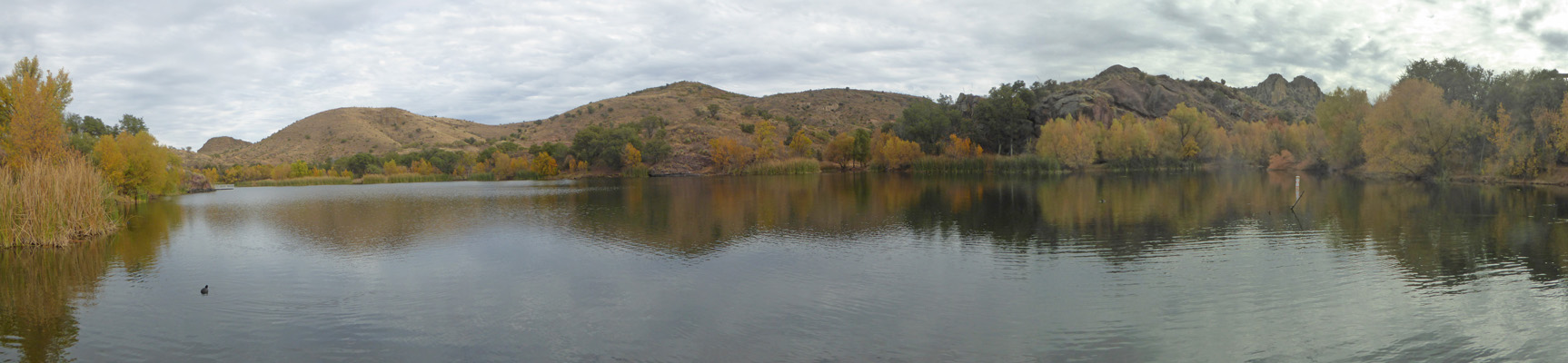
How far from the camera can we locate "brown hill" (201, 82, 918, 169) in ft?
353

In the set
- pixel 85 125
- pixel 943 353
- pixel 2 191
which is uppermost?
pixel 85 125

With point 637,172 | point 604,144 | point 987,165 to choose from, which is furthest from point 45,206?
point 604,144

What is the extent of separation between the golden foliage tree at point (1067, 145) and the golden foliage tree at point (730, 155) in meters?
34.1

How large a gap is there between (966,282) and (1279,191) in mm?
29949

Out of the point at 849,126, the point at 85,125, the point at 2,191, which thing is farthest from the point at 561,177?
the point at 2,191

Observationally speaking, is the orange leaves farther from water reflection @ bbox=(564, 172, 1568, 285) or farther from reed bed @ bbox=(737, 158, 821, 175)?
water reflection @ bbox=(564, 172, 1568, 285)

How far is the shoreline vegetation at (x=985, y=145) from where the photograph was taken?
3018 cm

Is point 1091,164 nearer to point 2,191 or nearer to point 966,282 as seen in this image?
point 966,282

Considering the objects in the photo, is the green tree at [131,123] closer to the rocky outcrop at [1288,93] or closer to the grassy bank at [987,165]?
the grassy bank at [987,165]

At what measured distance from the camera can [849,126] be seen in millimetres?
125188

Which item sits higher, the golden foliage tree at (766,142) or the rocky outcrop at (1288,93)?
the rocky outcrop at (1288,93)

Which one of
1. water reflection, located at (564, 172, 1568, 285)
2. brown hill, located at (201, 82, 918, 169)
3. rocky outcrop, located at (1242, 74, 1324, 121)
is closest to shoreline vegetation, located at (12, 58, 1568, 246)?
brown hill, located at (201, 82, 918, 169)

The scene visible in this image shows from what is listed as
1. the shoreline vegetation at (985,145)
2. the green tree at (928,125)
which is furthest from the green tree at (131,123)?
the green tree at (928,125)

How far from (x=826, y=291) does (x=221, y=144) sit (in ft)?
513
